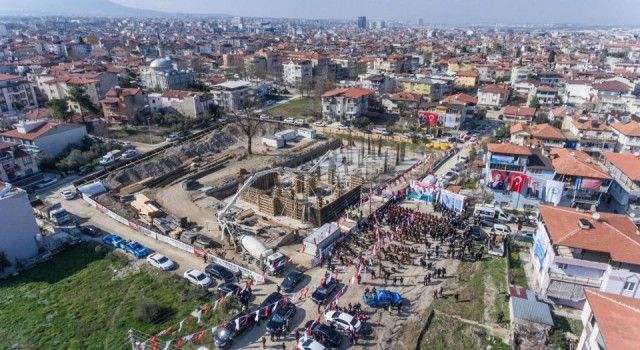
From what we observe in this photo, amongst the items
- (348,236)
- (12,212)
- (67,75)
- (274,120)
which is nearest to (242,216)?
(348,236)

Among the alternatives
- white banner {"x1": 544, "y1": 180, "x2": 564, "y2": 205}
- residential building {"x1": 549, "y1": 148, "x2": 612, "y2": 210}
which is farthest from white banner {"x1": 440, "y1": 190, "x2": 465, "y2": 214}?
residential building {"x1": 549, "y1": 148, "x2": 612, "y2": 210}

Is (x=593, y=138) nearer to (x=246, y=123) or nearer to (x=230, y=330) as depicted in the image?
(x=230, y=330)

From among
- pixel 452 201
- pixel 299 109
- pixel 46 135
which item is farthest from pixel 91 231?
pixel 299 109

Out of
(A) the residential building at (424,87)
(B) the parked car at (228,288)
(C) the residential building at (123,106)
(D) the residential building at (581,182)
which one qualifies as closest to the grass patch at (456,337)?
(B) the parked car at (228,288)

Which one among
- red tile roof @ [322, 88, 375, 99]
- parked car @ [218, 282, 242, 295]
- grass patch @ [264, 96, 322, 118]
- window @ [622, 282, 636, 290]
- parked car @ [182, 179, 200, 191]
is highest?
red tile roof @ [322, 88, 375, 99]

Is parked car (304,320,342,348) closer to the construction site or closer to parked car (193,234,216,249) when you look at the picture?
the construction site

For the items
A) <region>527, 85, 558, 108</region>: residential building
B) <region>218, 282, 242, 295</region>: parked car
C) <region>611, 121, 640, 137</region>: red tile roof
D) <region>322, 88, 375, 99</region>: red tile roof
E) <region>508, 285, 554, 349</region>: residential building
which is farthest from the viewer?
<region>527, 85, 558, 108</region>: residential building

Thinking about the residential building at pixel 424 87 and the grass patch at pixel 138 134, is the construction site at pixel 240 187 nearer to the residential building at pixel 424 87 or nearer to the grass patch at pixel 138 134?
the grass patch at pixel 138 134

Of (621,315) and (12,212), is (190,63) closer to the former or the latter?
(12,212)
